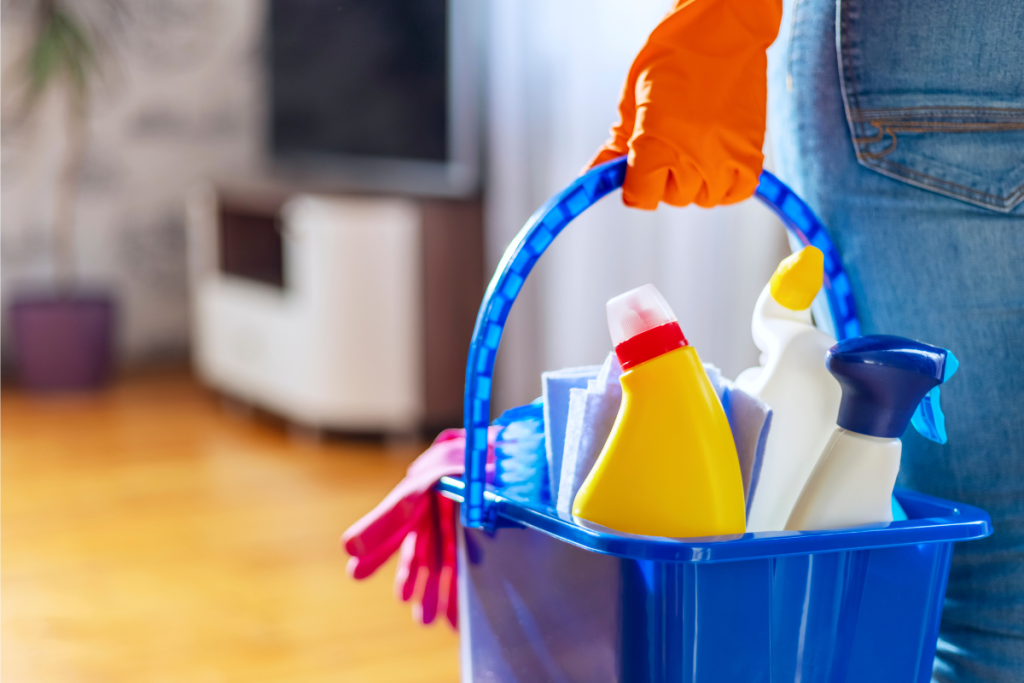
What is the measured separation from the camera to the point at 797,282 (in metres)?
0.67

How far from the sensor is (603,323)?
198 centimetres

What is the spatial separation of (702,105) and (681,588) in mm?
283

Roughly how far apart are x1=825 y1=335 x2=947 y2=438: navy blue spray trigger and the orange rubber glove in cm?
13

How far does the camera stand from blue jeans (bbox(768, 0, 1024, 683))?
70cm

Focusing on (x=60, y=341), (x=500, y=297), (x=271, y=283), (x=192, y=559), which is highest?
(x=500, y=297)

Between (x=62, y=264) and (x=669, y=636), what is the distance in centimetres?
305

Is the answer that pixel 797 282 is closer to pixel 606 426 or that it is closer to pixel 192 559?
pixel 606 426

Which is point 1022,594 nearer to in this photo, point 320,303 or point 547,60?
point 547,60

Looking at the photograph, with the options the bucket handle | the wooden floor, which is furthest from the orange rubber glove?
the wooden floor

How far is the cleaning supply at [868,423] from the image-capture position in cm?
58

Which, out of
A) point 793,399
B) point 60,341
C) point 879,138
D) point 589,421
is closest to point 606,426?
point 589,421

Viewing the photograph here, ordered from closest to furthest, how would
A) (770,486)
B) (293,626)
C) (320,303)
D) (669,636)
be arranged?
(669,636), (770,486), (293,626), (320,303)

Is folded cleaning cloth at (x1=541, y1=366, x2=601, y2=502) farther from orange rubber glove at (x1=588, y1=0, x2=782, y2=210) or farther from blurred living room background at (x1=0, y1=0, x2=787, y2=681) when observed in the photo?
blurred living room background at (x1=0, y1=0, x2=787, y2=681)

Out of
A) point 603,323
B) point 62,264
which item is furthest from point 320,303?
point 62,264
